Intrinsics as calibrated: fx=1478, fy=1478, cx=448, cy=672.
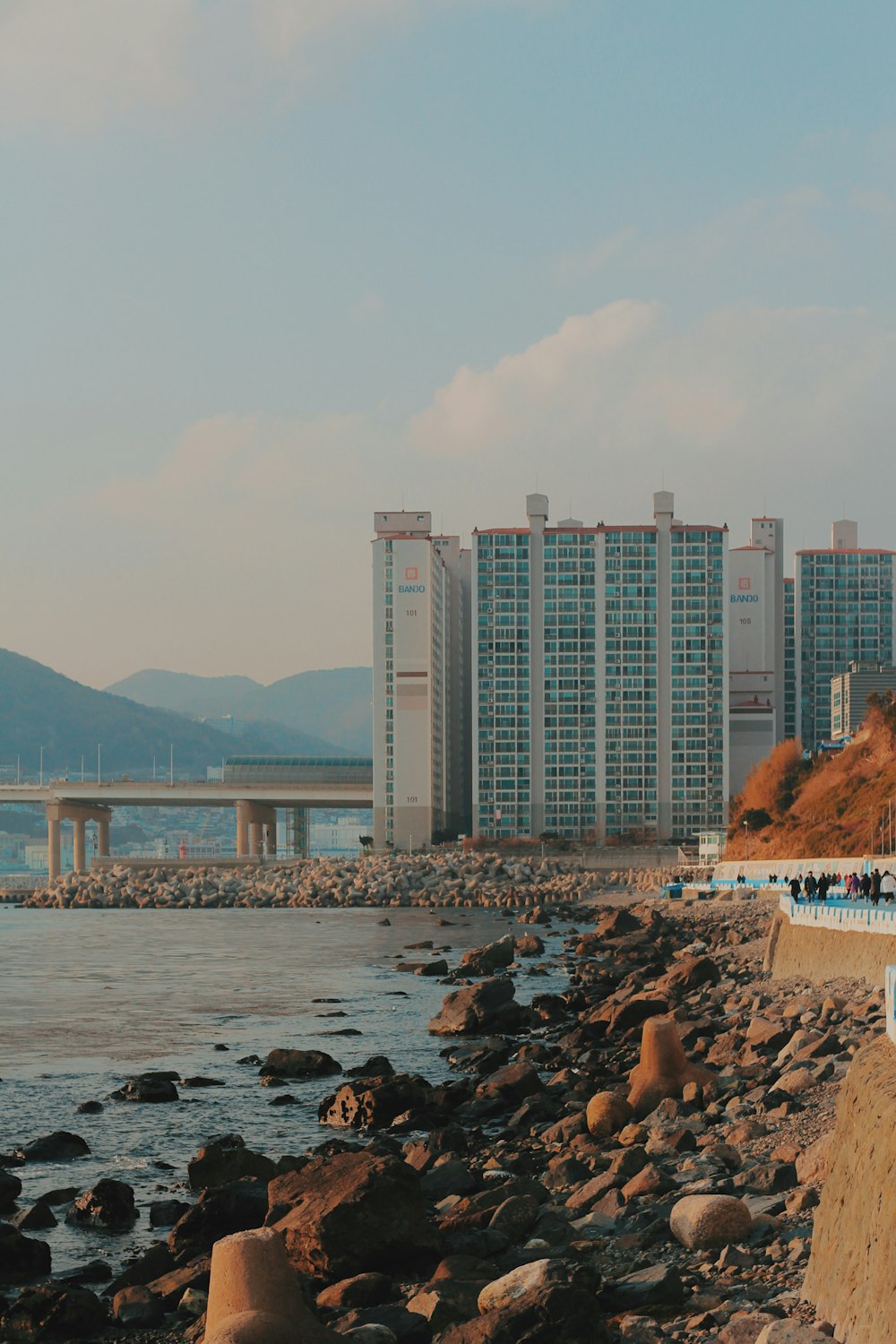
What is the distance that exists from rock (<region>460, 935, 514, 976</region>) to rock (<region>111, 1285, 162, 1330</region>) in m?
28.5

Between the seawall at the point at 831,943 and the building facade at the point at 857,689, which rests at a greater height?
the building facade at the point at 857,689

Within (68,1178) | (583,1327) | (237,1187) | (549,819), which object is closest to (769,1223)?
(583,1327)

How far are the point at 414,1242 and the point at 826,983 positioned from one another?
47.8ft

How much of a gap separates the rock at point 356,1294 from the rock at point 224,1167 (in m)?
4.24

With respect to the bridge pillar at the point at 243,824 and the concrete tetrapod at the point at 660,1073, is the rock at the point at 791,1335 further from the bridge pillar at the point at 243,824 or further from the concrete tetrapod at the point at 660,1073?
the bridge pillar at the point at 243,824

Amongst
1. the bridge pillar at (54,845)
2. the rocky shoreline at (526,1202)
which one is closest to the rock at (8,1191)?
the rocky shoreline at (526,1202)

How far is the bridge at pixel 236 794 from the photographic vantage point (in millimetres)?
140875

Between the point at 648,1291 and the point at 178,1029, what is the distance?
21464 mm

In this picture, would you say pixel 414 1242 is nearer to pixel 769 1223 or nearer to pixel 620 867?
pixel 769 1223

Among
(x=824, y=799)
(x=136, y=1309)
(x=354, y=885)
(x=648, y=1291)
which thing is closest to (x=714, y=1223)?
(x=648, y=1291)

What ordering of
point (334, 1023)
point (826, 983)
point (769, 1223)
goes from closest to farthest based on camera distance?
point (769, 1223) → point (826, 983) → point (334, 1023)

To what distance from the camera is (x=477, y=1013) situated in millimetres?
28625

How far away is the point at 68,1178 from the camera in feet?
55.8

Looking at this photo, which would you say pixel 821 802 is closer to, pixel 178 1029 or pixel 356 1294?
pixel 178 1029
